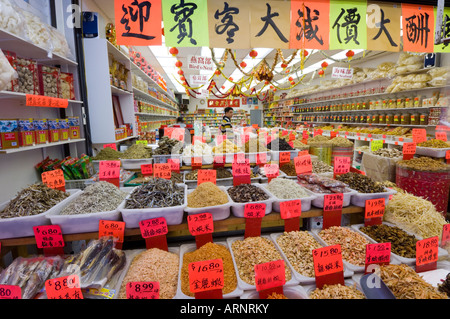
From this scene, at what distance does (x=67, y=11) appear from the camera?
2.82 meters

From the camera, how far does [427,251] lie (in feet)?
4.31

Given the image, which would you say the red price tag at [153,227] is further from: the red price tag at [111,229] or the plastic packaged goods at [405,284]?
the plastic packaged goods at [405,284]

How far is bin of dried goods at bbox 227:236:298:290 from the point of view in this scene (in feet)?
4.06

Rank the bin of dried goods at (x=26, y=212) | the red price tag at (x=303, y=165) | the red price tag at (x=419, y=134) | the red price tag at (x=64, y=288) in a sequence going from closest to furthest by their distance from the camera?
the red price tag at (x=64, y=288), the bin of dried goods at (x=26, y=212), the red price tag at (x=303, y=165), the red price tag at (x=419, y=134)

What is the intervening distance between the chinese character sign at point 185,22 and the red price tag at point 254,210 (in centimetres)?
149

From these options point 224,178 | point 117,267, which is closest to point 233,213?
point 117,267

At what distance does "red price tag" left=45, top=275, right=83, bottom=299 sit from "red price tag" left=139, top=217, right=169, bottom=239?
15.4 inches

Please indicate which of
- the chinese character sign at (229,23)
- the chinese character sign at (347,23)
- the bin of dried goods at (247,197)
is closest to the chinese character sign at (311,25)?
the chinese character sign at (347,23)

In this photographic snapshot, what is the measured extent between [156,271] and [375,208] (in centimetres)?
154

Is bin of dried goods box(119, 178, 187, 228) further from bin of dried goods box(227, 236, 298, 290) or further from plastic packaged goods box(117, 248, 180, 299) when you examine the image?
bin of dried goods box(227, 236, 298, 290)

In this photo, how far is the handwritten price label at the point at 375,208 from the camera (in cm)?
165

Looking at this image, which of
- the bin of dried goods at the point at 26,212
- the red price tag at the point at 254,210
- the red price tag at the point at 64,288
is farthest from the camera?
the red price tag at the point at 254,210

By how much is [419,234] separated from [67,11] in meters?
4.18

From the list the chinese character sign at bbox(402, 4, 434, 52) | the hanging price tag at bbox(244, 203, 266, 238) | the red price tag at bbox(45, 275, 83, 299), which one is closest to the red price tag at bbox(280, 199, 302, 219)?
the hanging price tag at bbox(244, 203, 266, 238)
